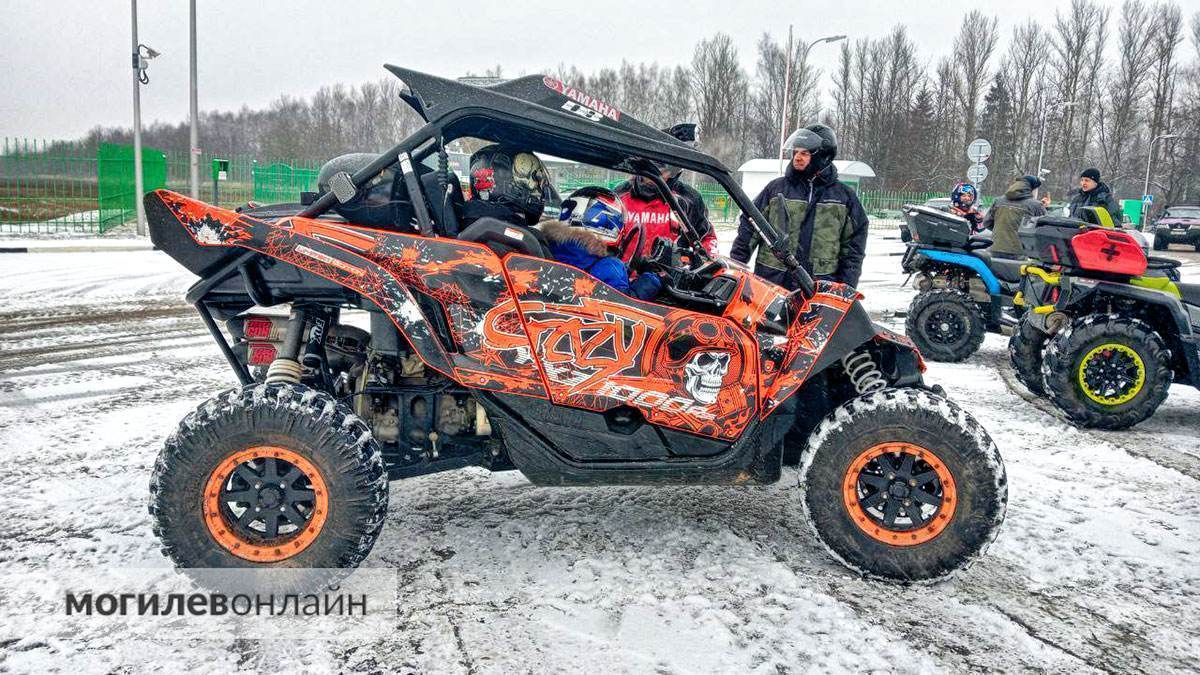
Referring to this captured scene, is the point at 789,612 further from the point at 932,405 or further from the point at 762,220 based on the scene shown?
the point at 762,220

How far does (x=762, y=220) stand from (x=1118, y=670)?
6.47 ft

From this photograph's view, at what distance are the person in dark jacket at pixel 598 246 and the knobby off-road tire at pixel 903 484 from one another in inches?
37.4

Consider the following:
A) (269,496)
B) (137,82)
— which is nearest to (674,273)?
(269,496)

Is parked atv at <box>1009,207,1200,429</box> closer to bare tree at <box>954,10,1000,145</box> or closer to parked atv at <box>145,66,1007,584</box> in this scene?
parked atv at <box>145,66,1007,584</box>

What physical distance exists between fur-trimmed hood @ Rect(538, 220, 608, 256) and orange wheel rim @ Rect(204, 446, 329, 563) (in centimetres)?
127

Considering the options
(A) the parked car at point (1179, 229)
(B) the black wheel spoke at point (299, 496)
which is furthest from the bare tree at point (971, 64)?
(B) the black wheel spoke at point (299, 496)

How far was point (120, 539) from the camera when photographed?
3.65m

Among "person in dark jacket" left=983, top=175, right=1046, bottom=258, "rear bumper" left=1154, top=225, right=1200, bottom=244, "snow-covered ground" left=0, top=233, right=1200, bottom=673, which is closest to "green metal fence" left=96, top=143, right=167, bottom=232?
"snow-covered ground" left=0, top=233, right=1200, bottom=673

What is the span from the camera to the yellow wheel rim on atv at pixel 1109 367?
583 centimetres

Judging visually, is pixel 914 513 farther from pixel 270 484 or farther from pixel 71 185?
pixel 71 185

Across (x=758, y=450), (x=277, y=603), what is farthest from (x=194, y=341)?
(x=758, y=450)

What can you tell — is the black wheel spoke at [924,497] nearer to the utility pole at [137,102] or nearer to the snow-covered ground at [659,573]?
the snow-covered ground at [659,573]

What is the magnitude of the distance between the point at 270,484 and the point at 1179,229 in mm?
31087

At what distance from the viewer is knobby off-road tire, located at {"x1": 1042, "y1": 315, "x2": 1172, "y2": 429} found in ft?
19.0
